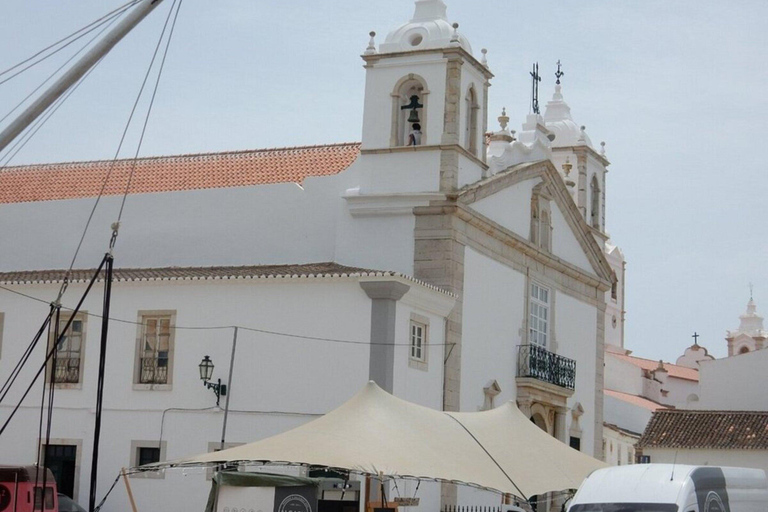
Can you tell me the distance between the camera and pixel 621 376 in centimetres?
5703

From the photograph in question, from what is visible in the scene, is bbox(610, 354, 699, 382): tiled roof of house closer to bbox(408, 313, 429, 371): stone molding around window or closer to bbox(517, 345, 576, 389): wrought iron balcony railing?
bbox(517, 345, 576, 389): wrought iron balcony railing

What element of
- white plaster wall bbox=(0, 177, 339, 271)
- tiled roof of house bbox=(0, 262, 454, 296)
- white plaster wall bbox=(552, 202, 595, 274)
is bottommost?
tiled roof of house bbox=(0, 262, 454, 296)

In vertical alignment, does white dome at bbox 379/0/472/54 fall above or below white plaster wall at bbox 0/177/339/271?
above

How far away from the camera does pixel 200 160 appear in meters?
30.9

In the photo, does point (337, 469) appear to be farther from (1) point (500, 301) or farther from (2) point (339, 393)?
(1) point (500, 301)

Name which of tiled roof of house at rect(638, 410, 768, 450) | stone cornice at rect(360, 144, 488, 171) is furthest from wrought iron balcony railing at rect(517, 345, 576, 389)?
tiled roof of house at rect(638, 410, 768, 450)

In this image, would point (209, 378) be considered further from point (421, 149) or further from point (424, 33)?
point (424, 33)

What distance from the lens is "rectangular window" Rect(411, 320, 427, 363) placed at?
24219 mm

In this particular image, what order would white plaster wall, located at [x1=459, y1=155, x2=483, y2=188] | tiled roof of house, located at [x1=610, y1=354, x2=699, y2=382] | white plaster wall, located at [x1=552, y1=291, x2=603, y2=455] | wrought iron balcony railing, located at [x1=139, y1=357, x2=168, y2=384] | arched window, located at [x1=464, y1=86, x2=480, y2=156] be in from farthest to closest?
tiled roof of house, located at [x1=610, y1=354, x2=699, y2=382] < white plaster wall, located at [x1=552, y1=291, x2=603, y2=455] < arched window, located at [x1=464, y1=86, x2=480, y2=156] < white plaster wall, located at [x1=459, y1=155, x2=483, y2=188] < wrought iron balcony railing, located at [x1=139, y1=357, x2=168, y2=384]

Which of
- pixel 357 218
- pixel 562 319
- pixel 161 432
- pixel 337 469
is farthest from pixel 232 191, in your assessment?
pixel 337 469

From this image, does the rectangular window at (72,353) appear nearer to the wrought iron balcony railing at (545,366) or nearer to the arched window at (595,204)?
the wrought iron balcony railing at (545,366)

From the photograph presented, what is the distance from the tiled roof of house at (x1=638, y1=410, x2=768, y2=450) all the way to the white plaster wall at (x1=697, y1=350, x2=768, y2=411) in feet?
18.6

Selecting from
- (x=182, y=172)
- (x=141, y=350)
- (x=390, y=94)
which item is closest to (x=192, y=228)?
(x=182, y=172)

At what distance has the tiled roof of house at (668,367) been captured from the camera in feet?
191
